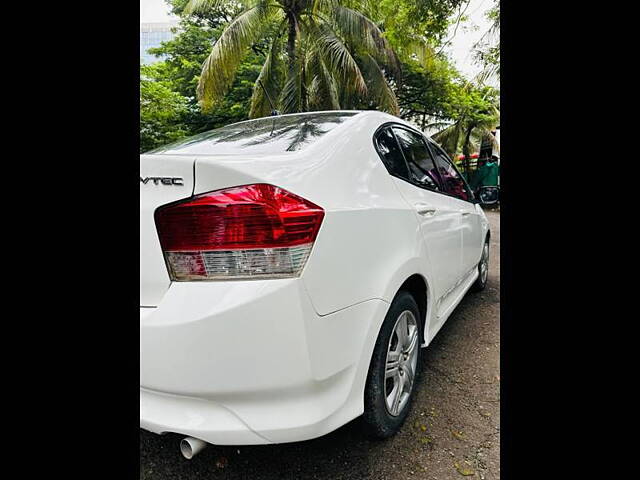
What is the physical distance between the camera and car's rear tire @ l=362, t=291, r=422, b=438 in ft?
5.60

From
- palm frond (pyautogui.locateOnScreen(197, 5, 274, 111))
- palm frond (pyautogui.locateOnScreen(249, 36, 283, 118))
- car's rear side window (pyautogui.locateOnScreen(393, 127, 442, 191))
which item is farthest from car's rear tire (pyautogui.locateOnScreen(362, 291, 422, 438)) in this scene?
palm frond (pyautogui.locateOnScreen(249, 36, 283, 118))

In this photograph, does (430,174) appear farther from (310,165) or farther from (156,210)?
(156,210)

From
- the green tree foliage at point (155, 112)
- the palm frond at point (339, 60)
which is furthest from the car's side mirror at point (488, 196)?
the green tree foliage at point (155, 112)

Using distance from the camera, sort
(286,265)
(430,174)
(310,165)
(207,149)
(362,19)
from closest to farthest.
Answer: (286,265) < (310,165) < (207,149) < (430,174) < (362,19)

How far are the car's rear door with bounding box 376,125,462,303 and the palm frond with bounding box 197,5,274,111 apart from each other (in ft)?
26.4

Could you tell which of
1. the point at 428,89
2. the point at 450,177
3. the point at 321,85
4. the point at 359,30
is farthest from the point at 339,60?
the point at 428,89

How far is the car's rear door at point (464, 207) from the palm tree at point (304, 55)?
7.29 m

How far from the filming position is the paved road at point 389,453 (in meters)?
1.70

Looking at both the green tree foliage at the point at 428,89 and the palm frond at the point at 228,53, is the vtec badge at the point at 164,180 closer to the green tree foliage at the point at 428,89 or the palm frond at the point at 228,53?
the palm frond at the point at 228,53

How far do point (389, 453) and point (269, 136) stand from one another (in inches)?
60.8
